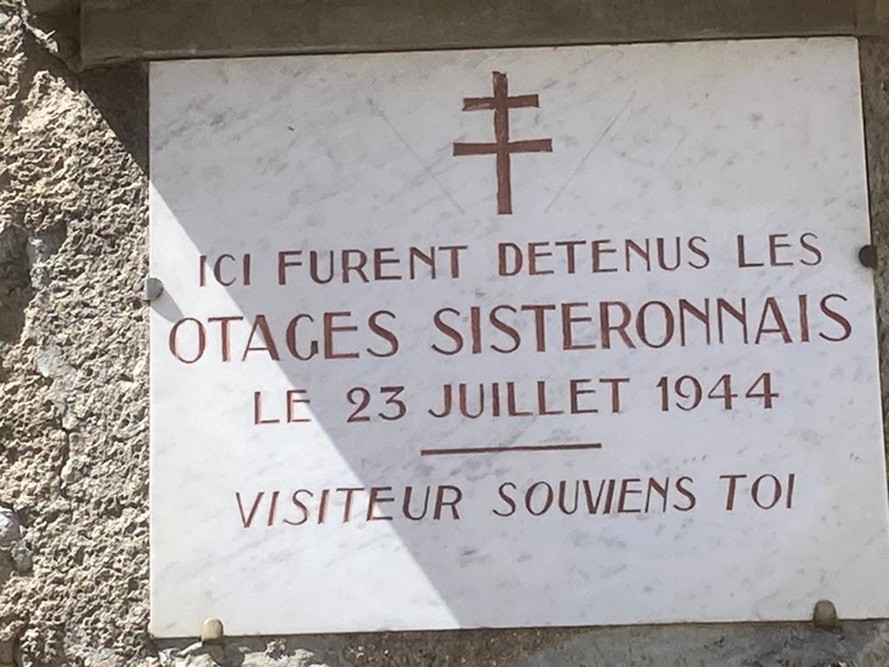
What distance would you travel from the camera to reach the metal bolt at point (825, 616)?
2.78 metres

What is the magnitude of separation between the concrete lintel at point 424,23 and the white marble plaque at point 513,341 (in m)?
0.04

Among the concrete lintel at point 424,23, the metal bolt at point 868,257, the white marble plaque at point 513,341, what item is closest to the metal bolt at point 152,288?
the white marble plaque at point 513,341

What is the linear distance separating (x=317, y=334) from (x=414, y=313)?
0.20 meters

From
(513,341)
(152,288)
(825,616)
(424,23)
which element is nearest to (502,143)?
(424,23)

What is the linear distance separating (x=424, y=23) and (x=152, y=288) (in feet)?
2.60

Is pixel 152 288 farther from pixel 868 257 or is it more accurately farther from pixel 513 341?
pixel 868 257

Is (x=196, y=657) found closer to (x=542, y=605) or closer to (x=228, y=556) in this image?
(x=228, y=556)

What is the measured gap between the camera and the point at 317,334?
2.93m

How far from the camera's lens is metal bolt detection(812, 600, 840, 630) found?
9.12 feet

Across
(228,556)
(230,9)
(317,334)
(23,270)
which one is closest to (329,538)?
(228,556)

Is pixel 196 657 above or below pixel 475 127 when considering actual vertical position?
below

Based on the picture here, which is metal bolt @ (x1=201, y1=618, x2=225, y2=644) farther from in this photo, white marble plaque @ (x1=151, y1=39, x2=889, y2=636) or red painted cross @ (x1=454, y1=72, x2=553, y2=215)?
red painted cross @ (x1=454, y1=72, x2=553, y2=215)

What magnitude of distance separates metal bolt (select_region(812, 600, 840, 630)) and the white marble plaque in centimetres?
2

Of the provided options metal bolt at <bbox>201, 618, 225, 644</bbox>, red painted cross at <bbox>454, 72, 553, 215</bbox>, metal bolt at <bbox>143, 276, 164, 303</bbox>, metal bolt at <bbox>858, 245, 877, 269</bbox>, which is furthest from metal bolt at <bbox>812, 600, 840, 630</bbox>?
metal bolt at <bbox>143, 276, 164, 303</bbox>
